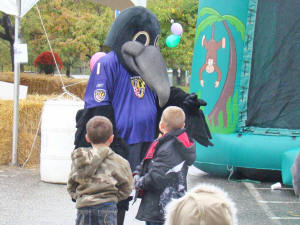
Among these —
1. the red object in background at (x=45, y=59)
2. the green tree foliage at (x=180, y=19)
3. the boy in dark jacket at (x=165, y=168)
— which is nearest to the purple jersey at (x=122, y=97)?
the boy in dark jacket at (x=165, y=168)

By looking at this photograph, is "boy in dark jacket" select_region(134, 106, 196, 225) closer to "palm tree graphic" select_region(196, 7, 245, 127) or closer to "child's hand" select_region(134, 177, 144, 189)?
"child's hand" select_region(134, 177, 144, 189)

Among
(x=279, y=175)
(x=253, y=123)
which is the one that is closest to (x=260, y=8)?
(x=253, y=123)

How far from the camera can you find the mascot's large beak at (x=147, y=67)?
14.3 ft

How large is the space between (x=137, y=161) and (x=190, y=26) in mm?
19212

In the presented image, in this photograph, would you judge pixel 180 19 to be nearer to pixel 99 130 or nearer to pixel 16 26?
pixel 16 26

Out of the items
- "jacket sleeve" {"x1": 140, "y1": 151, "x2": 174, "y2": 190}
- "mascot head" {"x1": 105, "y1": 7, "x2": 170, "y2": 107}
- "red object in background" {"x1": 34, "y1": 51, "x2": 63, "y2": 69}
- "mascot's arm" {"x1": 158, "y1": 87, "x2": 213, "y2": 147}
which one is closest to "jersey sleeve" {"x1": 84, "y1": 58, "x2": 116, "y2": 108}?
"mascot head" {"x1": 105, "y1": 7, "x2": 170, "y2": 107}

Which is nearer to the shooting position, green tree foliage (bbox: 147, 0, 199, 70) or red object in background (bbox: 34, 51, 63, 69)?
red object in background (bbox: 34, 51, 63, 69)

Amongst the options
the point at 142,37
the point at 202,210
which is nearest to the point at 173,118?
the point at 142,37

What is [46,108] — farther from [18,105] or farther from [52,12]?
[52,12]

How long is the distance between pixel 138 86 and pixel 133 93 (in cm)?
8

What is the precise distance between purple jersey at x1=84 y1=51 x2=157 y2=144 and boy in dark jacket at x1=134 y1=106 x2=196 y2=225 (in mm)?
420

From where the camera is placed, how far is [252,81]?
7.14 metres

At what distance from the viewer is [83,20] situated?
57.2 ft

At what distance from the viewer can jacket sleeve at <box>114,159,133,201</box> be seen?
357 cm
